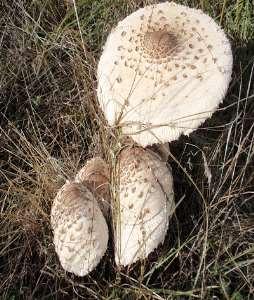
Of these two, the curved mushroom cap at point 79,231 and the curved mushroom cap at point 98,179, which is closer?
the curved mushroom cap at point 79,231

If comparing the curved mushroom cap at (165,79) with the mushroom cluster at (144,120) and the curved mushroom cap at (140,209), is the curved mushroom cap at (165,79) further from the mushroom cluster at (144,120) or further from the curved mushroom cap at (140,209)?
the curved mushroom cap at (140,209)

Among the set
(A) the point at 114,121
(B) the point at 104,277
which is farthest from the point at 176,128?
(B) the point at 104,277

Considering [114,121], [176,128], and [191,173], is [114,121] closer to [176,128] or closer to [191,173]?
[176,128]

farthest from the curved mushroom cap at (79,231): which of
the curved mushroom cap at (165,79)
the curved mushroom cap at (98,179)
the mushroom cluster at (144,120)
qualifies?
the curved mushroom cap at (165,79)

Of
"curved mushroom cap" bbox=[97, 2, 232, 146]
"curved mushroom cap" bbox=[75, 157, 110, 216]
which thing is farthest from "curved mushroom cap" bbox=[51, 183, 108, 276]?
"curved mushroom cap" bbox=[97, 2, 232, 146]

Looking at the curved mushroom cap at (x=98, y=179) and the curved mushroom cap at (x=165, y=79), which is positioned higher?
the curved mushroom cap at (x=165, y=79)
